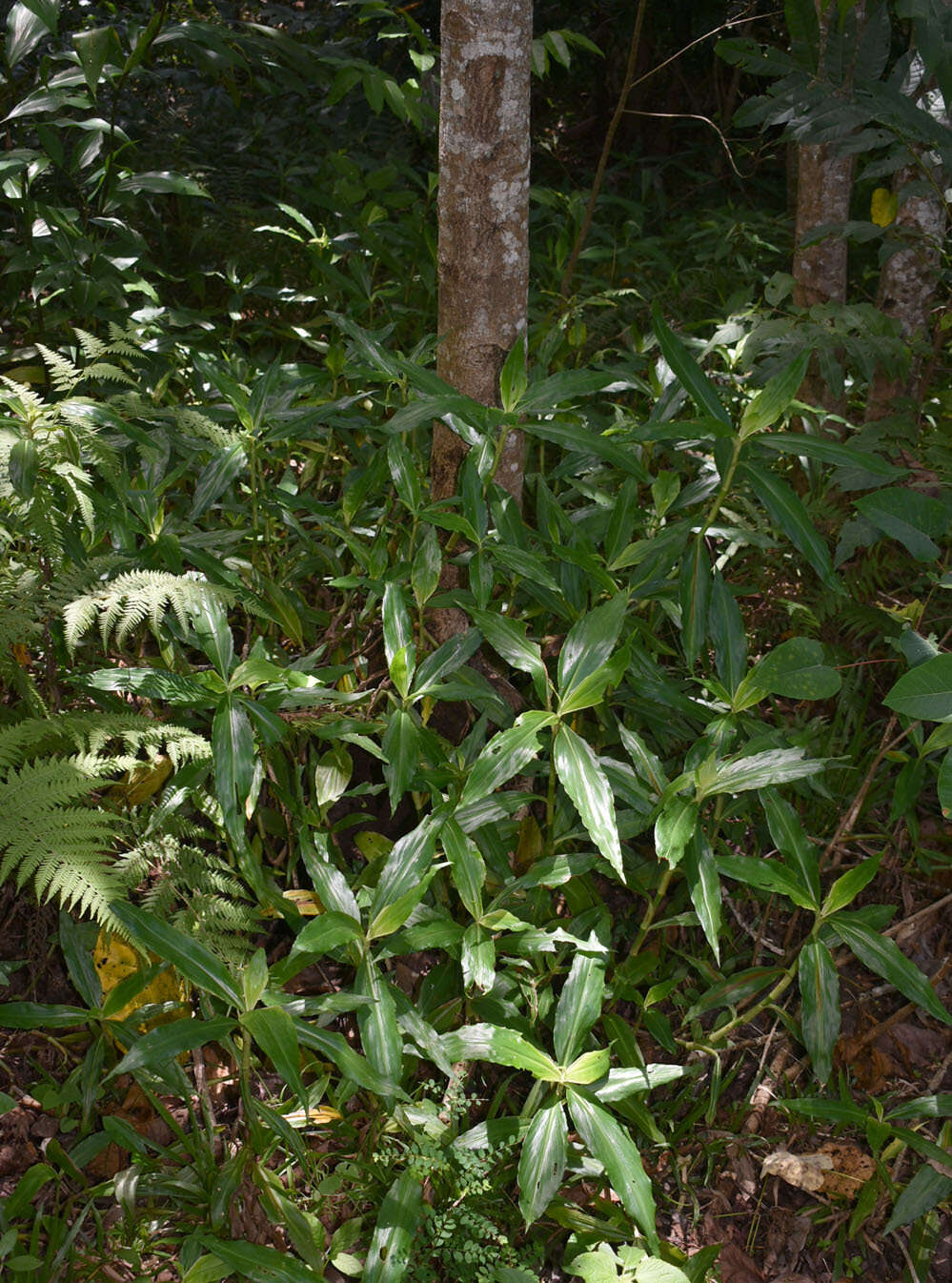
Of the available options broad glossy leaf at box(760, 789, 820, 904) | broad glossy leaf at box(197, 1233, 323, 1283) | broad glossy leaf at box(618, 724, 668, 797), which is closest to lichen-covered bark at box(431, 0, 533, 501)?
broad glossy leaf at box(618, 724, 668, 797)

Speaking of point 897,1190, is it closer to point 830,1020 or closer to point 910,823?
point 830,1020

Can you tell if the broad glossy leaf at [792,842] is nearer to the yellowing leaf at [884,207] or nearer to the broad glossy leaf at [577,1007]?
the broad glossy leaf at [577,1007]

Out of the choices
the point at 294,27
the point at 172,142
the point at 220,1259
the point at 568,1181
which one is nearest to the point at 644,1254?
the point at 568,1181

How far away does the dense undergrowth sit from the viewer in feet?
5.59

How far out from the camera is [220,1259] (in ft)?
5.29

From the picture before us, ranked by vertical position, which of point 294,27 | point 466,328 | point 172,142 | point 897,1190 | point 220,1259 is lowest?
point 897,1190

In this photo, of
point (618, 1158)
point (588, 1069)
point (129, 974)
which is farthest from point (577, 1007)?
point (129, 974)

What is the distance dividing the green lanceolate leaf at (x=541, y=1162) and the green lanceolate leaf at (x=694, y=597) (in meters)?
0.89

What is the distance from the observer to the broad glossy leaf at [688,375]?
201cm

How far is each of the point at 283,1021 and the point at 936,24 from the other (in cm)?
220

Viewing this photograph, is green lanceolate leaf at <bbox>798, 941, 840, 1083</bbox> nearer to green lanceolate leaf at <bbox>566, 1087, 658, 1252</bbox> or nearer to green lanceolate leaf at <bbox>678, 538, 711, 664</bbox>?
green lanceolate leaf at <bbox>566, 1087, 658, 1252</bbox>

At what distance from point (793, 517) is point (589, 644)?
47cm

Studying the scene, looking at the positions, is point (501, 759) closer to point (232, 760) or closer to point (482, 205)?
point (232, 760)

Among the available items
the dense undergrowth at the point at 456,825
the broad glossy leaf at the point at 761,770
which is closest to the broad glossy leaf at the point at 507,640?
the dense undergrowth at the point at 456,825
